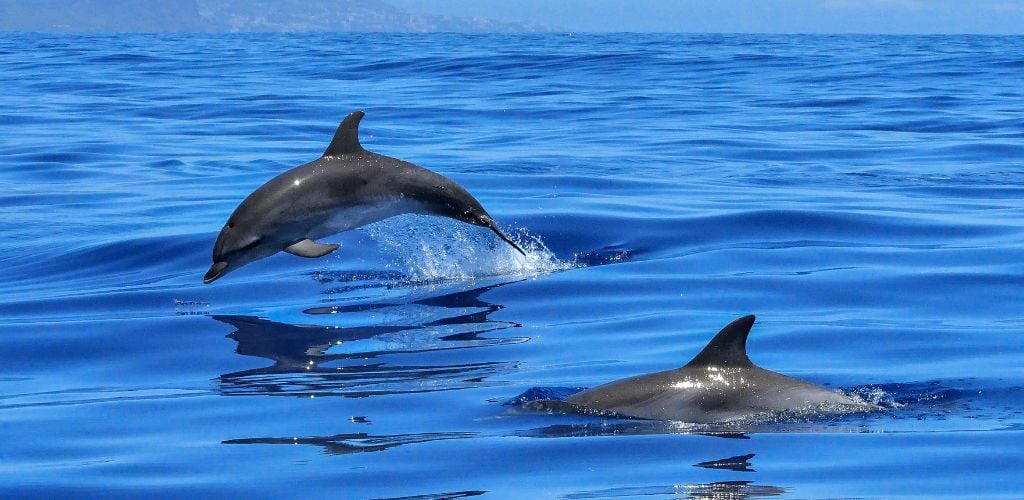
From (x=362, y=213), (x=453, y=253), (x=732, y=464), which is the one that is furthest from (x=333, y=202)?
(x=732, y=464)

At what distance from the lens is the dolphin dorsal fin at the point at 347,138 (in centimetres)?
911

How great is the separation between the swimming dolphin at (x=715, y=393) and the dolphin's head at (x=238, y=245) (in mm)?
2914

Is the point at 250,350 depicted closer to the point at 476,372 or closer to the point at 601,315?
the point at 476,372

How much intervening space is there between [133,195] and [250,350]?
8356 mm

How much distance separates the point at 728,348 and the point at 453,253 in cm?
525

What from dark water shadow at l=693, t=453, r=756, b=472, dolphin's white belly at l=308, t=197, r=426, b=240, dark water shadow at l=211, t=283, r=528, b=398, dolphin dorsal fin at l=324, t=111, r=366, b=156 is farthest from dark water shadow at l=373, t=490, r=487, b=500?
dolphin dorsal fin at l=324, t=111, r=366, b=156

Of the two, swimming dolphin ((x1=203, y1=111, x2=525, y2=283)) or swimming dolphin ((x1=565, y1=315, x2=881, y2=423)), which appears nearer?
swimming dolphin ((x1=565, y1=315, x2=881, y2=423))

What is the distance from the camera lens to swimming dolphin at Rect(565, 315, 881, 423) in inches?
257

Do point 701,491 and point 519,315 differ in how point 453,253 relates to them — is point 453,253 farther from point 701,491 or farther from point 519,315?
point 701,491

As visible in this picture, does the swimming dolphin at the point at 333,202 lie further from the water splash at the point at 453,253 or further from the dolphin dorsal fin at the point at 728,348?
the dolphin dorsal fin at the point at 728,348

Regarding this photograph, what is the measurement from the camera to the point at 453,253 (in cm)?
1162

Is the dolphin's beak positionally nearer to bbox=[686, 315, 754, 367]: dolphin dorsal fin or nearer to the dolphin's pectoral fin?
the dolphin's pectoral fin

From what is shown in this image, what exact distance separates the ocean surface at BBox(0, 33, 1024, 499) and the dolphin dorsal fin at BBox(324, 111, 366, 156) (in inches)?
43.4

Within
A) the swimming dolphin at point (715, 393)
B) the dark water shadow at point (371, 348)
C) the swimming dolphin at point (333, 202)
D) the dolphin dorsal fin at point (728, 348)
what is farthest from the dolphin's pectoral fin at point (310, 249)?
the dolphin dorsal fin at point (728, 348)
